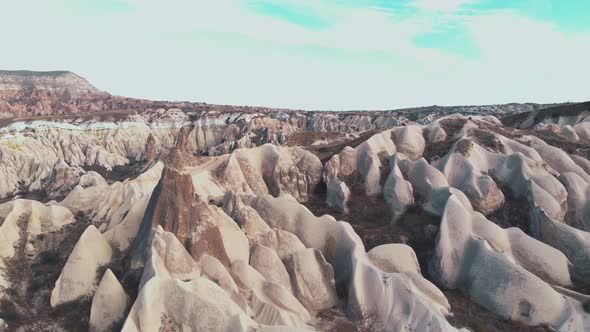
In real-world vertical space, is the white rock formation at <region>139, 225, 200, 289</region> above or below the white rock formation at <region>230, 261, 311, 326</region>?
above

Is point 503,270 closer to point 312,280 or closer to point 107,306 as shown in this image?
point 312,280

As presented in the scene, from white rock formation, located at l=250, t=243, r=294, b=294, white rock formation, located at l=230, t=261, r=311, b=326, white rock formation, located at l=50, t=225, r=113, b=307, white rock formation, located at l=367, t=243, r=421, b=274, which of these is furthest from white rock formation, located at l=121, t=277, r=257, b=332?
white rock formation, located at l=367, t=243, r=421, b=274

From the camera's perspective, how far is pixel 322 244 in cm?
2983

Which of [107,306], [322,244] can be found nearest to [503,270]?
[322,244]

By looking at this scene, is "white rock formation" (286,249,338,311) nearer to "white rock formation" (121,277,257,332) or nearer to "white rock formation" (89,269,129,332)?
"white rock formation" (121,277,257,332)

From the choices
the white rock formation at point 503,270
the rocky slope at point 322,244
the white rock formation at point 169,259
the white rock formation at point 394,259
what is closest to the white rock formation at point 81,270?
the rocky slope at point 322,244

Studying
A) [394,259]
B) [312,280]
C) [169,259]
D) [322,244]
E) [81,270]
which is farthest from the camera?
Result: [322,244]

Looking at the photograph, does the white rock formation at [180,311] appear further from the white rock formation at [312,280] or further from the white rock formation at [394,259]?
the white rock formation at [394,259]

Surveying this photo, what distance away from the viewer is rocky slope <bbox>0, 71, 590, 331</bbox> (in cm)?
2170

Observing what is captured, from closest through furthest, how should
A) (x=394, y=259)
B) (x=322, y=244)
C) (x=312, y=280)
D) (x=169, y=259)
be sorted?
(x=169, y=259) < (x=312, y=280) < (x=394, y=259) < (x=322, y=244)

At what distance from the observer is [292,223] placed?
31609 millimetres

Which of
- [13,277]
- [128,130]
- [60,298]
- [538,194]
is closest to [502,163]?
[538,194]

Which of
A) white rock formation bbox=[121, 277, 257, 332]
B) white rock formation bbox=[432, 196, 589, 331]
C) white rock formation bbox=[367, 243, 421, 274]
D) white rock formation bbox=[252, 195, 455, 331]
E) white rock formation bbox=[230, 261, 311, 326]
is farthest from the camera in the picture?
white rock formation bbox=[367, 243, 421, 274]

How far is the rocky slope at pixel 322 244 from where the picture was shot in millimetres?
21703
